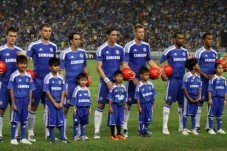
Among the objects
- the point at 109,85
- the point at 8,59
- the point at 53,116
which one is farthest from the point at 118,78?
the point at 8,59

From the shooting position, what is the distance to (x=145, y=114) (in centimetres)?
1475

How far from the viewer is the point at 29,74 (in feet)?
44.2

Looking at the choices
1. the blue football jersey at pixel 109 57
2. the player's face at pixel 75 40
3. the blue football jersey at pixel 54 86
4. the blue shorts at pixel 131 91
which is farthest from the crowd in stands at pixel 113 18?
the blue football jersey at pixel 54 86

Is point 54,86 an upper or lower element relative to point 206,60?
lower

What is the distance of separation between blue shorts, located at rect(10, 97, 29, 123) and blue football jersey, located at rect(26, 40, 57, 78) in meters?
0.92

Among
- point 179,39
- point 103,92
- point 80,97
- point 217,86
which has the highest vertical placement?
point 179,39

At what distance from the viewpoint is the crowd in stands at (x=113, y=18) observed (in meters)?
58.1

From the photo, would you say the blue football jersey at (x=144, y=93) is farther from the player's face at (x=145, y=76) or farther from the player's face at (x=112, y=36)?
the player's face at (x=112, y=36)

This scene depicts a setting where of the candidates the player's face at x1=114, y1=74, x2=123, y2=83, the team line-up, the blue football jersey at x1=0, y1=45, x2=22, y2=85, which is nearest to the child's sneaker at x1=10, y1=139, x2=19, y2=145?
the team line-up

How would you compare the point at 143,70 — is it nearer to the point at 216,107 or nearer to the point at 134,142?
the point at 134,142

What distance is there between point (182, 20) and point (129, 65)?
46.1 metres

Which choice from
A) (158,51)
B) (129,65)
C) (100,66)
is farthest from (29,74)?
(158,51)

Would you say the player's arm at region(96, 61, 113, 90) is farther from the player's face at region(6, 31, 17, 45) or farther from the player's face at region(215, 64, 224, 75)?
the player's face at region(215, 64, 224, 75)

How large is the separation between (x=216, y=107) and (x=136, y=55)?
2616 mm
